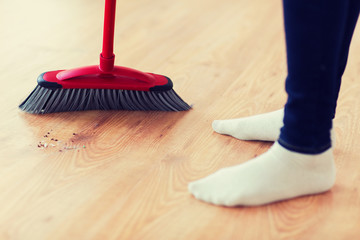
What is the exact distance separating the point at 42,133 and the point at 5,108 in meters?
0.16

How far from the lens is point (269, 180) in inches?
34.3

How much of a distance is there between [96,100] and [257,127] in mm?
381

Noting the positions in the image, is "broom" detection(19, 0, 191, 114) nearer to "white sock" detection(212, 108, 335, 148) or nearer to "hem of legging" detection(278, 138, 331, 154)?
"white sock" detection(212, 108, 335, 148)

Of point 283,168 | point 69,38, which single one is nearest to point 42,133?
point 283,168

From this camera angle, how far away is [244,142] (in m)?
1.08

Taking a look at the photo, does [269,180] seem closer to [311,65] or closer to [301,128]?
[301,128]

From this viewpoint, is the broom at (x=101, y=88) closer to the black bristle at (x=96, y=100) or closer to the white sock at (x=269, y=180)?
the black bristle at (x=96, y=100)

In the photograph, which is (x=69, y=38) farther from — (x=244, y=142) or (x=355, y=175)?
(x=355, y=175)

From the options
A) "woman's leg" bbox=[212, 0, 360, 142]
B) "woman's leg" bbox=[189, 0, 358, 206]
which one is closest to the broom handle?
"woman's leg" bbox=[212, 0, 360, 142]

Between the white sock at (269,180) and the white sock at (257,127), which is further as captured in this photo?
the white sock at (257,127)

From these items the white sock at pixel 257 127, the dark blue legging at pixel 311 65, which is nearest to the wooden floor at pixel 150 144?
the white sock at pixel 257 127

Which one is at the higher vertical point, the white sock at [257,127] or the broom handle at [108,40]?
the broom handle at [108,40]

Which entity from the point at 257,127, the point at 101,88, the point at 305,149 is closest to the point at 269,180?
the point at 305,149

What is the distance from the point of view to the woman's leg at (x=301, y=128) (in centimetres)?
75
